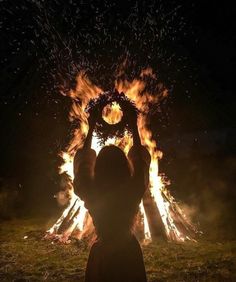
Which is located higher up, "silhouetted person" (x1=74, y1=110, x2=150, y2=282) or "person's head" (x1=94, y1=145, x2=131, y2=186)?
"person's head" (x1=94, y1=145, x2=131, y2=186)

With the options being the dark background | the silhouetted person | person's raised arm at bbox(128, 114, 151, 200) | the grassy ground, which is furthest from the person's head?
the dark background

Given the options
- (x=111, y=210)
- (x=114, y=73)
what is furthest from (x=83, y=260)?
(x=114, y=73)

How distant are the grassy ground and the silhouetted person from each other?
7.09ft

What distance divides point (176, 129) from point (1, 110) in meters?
6.21

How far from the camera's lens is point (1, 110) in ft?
48.9

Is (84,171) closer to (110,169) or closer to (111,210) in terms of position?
(110,169)

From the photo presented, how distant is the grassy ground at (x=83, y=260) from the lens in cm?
Result: 604

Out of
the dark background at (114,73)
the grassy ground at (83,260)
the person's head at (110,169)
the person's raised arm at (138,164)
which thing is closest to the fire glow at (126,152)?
the grassy ground at (83,260)

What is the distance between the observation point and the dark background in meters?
12.4

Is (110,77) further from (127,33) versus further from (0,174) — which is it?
(0,174)

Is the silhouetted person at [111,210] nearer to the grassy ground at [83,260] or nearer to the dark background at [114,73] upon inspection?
the grassy ground at [83,260]

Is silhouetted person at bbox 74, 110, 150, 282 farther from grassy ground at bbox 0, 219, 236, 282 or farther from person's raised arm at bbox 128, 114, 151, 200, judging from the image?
grassy ground at bbox 0, 219, 236, 282

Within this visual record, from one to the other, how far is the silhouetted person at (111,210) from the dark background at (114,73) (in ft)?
23.6

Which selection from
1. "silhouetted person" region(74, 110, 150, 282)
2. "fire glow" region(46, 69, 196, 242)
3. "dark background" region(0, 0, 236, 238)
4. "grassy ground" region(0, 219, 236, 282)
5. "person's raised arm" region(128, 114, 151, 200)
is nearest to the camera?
"silhouetted person" region(74, 110, 150, 282)
